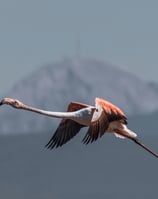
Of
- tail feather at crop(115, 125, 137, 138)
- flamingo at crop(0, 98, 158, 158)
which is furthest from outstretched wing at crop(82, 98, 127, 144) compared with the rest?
tail feather at crop(115, 125, 137, 138)

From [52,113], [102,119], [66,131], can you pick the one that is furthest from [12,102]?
[66,131]

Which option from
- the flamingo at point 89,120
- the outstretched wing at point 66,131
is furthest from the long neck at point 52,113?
the outstretched wing at point 66,131

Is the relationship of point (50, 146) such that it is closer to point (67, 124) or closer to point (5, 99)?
point (67, 124)

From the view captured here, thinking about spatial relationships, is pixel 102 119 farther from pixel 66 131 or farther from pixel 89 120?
pixel 66 131

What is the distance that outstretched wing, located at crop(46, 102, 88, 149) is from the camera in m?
15.5

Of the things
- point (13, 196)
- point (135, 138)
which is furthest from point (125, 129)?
point (13, 196)

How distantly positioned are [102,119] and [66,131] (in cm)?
166

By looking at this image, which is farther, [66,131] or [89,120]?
[66,131]

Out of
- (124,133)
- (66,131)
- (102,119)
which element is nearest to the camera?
(102,119)

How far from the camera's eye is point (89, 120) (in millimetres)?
14367

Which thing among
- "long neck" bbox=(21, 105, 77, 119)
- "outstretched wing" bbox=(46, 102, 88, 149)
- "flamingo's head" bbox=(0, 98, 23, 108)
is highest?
"flamingo's head" bbox=(0, 98, 23, 108)

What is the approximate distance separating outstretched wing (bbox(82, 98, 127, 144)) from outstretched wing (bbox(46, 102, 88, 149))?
811 mm

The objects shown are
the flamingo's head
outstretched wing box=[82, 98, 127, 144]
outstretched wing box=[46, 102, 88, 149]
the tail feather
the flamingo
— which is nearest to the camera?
the flamingo's head

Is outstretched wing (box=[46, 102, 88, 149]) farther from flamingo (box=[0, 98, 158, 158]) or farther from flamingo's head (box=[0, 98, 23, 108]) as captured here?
flamingo's head (box=[0, 98, 23, 108])
